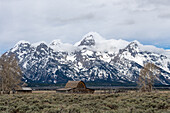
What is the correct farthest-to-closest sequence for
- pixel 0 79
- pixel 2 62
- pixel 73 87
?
pixel 73 87 → pixel 0 79 → pixel 2 62

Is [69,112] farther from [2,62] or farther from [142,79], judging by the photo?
[142,79]

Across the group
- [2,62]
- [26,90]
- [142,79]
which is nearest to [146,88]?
[142,79]

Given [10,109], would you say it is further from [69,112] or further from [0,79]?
[0,79]

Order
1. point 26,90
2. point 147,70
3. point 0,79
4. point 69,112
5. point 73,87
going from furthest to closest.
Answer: point 73,87 → point 26,90 → point 147,70 → point 0,79 → point 69,112

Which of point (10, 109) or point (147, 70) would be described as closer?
point (10, 109)

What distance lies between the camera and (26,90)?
83.7 metres

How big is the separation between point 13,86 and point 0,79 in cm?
471

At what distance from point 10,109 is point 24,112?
6.26ft

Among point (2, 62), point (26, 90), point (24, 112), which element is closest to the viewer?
point (24, 112)

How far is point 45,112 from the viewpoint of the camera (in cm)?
2052

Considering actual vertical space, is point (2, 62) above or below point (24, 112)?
above

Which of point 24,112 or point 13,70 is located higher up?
point 13,70

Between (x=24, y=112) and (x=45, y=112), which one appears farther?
(x=24, y=112)

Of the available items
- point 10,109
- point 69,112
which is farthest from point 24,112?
point 69,112
